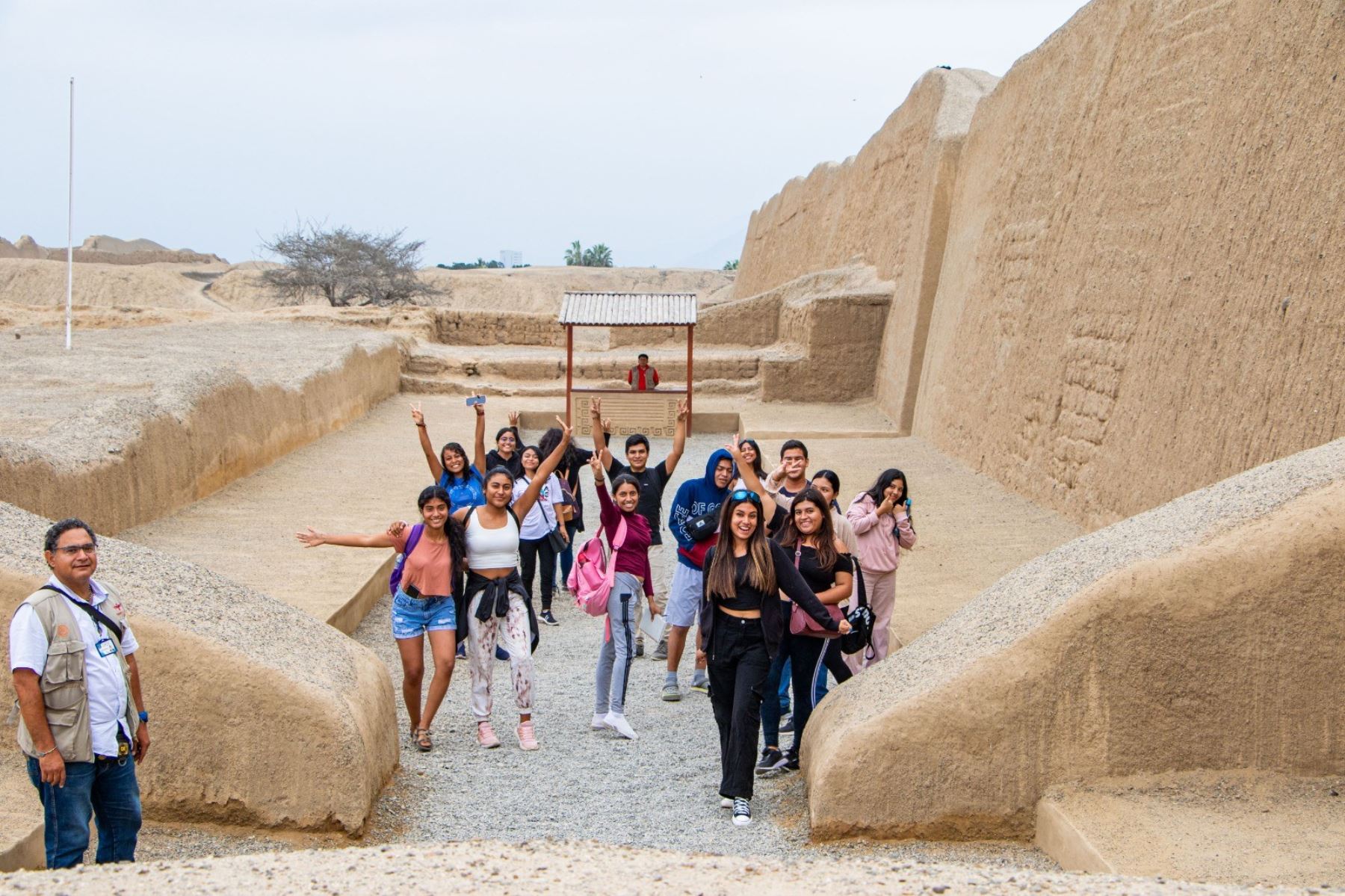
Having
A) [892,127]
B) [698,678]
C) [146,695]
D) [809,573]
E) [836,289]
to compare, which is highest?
[892,127]

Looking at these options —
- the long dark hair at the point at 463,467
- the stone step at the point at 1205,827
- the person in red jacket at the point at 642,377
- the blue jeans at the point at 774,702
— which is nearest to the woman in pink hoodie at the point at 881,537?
the blue jeans at the point at 774,702

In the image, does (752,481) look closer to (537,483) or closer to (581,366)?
(537,483)

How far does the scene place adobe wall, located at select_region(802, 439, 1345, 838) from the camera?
4.81m

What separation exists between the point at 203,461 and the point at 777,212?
23.7 meters

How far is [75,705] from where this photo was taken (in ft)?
13.8

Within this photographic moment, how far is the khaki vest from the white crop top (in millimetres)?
2329

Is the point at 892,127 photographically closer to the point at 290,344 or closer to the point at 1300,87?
the point at 290,344

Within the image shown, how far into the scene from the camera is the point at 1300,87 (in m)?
7.92

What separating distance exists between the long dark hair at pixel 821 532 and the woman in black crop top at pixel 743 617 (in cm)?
36

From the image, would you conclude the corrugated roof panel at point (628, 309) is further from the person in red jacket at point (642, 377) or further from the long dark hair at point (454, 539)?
the long dark hair at point (454, 539)

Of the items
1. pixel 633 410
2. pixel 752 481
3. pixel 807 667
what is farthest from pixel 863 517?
pixel 633 410

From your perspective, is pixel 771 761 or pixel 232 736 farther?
pixel 771 761

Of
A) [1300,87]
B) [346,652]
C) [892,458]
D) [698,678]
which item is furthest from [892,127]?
[346,652]

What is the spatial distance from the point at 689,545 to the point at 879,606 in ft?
3.41
